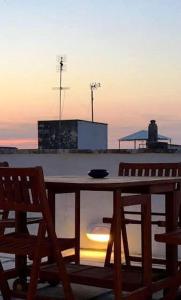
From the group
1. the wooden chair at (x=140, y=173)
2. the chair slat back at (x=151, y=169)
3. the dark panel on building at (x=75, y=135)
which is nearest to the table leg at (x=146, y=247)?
the wooden chair at (x=140, y=173)

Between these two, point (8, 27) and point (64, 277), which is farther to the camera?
point (8, 27)

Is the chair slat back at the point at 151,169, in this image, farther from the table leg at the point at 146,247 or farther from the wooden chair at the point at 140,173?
the table leg at the point at 146,247

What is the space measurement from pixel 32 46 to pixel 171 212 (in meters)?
6.85

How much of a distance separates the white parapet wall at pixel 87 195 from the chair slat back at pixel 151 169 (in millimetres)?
652

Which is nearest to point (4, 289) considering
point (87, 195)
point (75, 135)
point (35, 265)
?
point (35, 265)

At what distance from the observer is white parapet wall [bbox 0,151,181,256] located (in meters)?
5.68

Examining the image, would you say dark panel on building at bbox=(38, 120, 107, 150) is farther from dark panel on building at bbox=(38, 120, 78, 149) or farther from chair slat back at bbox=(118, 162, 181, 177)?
chair slat back at bbox=(118, 162, 181, 177)

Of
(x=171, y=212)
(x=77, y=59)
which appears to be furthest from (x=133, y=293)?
(x=77, y=59)

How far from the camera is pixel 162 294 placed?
13.9 ft

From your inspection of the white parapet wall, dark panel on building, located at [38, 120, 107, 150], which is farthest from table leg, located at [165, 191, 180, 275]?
dark panel on building, located at [38, 120, 107, 150]

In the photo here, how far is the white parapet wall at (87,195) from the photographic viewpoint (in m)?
5.68

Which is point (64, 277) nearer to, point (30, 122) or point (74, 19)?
point (74, 19)

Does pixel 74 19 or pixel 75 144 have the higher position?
pixel 74 19

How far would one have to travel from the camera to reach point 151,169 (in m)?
4.83
